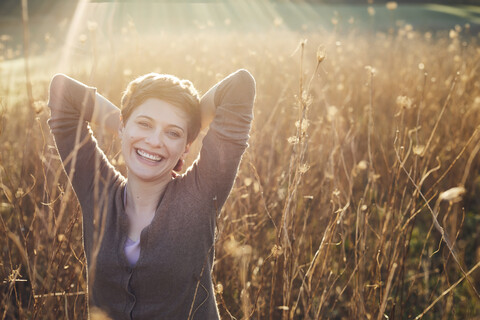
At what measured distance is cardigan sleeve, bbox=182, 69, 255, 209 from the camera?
4.16ft

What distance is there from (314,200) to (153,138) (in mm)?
1186

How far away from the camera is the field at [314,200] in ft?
3.62

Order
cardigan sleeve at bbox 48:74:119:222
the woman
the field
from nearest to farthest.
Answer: the field < the woman < cardigan sleeve at bbox 48:74:119:222

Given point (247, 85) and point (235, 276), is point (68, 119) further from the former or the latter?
point (235, 276)

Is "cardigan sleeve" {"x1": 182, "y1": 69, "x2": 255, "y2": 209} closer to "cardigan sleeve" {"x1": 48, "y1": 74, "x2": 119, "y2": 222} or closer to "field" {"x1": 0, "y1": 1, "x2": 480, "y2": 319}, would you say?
"field" {"x1": 0, "y1": 1, "x2": 480, "y2": 319}

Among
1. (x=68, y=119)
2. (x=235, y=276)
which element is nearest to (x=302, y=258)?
(x=235, y=276)

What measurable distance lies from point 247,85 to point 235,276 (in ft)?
2.75

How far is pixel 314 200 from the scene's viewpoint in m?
2.17

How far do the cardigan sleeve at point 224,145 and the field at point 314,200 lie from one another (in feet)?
0.32

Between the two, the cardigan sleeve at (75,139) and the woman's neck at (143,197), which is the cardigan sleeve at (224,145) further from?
the cardigan sleeve at (75,139)

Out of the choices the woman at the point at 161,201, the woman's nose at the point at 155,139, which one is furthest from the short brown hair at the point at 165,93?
the woman's nose at the point at 155,139

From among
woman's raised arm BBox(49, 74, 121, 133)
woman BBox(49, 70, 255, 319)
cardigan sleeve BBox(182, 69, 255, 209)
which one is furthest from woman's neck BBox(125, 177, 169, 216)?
woman's raised arm BBox(49, 74, 121, 133)

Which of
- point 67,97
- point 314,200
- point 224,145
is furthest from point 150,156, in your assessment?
point 314,200

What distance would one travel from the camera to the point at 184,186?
50.9 inches
